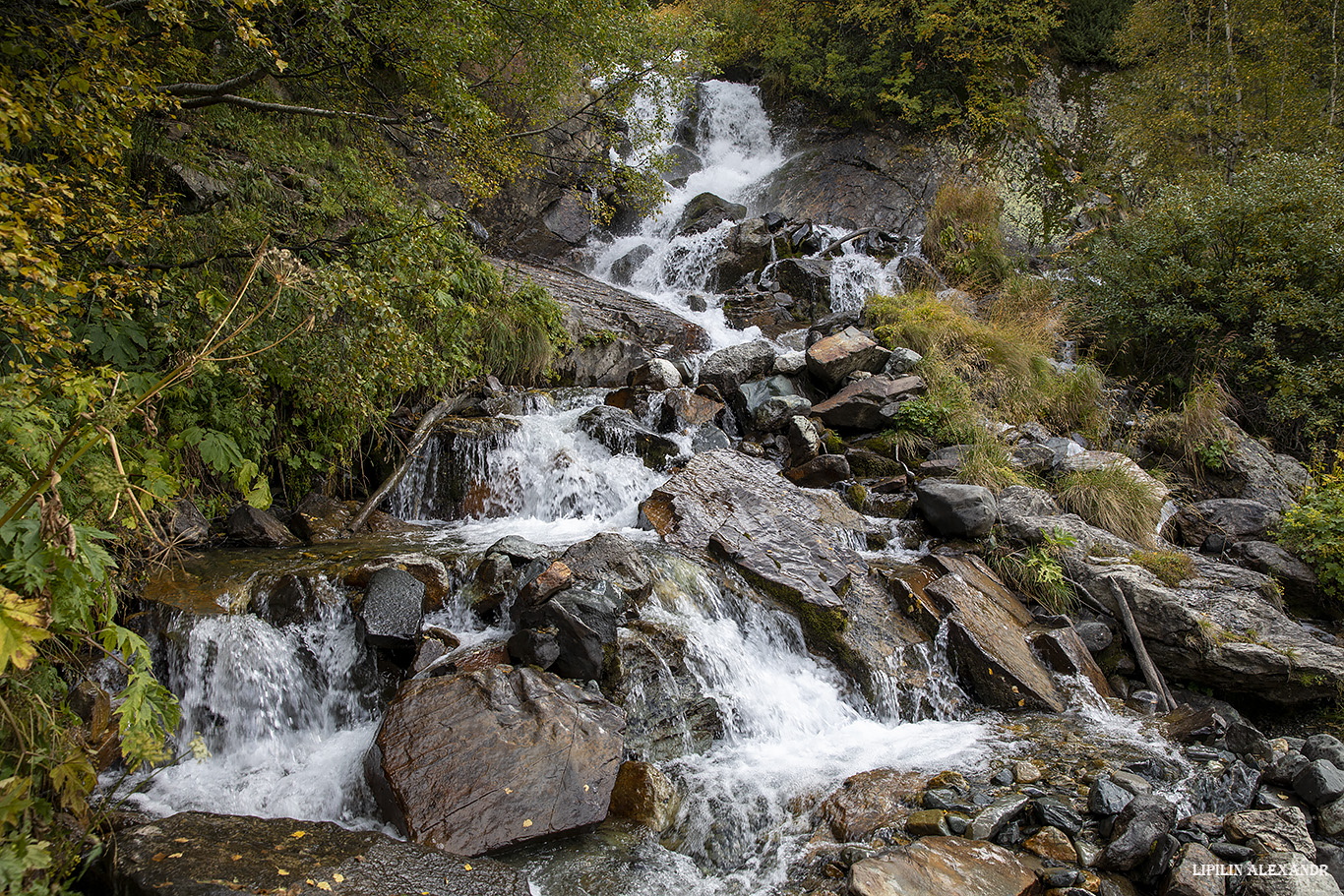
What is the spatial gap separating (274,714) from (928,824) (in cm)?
374

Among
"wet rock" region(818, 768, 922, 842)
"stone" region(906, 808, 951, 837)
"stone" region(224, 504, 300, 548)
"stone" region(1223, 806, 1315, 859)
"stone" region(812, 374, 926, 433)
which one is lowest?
"wet rock" region(818, 768, 922, 842)

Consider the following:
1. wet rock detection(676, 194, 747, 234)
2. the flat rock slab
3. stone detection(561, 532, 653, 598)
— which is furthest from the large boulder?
wet rock detection(676, 194, 747, 234)

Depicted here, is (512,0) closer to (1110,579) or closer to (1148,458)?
(1110,579)

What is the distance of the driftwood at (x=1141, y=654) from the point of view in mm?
4789

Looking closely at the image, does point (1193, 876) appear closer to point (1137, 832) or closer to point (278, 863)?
point (1137, 832)

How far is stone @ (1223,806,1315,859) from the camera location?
2.93 meters

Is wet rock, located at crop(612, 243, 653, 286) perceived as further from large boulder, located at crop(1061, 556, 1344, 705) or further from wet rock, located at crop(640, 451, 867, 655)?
large boulder, located at crop(1061, 556, 1344, 705)

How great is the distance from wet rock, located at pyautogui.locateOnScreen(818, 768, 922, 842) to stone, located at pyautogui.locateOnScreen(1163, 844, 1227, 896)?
1.11 meters

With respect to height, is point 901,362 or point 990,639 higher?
point 901,362

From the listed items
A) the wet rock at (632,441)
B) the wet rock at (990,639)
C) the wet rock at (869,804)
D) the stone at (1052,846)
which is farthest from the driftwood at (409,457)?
the stone at (1052,846)

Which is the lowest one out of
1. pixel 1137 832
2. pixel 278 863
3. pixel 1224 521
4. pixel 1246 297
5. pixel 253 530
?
pixel 1137 832

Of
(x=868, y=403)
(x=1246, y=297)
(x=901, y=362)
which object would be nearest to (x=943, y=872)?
(x=868, y=403)

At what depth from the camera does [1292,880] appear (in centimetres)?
270

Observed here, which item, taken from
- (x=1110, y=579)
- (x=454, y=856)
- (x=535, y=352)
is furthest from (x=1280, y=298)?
(x=454, y=856)
